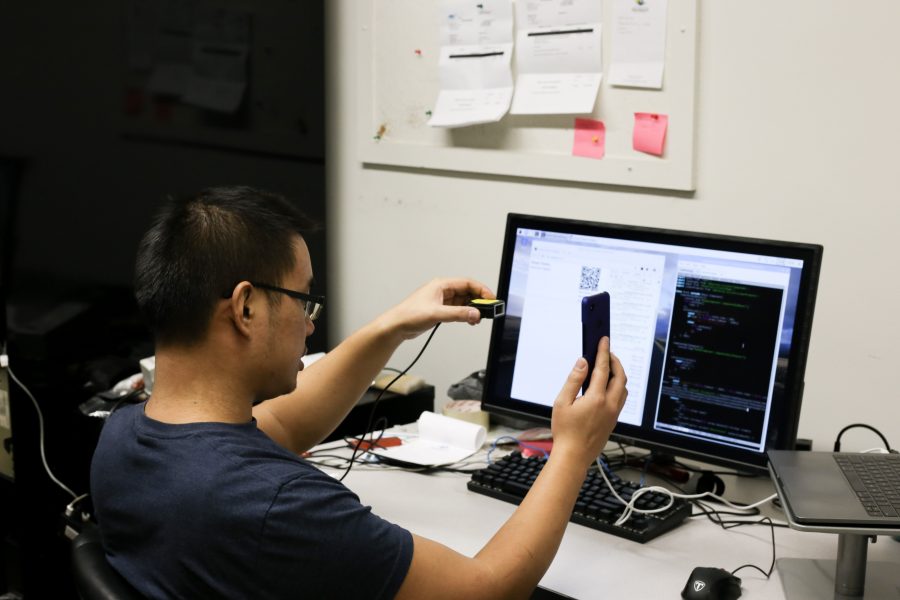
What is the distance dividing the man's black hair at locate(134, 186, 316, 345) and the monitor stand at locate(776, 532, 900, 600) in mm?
794

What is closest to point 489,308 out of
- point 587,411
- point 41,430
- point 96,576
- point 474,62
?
point 587,411

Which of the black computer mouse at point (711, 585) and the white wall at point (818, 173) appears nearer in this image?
the black computer mouse at point (711, 585)

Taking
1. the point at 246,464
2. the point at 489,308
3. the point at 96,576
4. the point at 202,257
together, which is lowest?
the point at 96,576

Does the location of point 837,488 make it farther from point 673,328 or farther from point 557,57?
point 557,57

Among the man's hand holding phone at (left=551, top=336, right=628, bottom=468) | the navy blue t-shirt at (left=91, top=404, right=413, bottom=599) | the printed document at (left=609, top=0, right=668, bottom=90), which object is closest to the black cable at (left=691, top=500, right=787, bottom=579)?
the man's hand holding phone at (left=551, top=336, right=628, bottom=468)

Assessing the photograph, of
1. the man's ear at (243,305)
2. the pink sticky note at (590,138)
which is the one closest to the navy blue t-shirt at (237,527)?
the man's ear at (243,305)

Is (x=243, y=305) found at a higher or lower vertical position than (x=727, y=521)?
higher

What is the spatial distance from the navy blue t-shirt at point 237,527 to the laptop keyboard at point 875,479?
61 cm

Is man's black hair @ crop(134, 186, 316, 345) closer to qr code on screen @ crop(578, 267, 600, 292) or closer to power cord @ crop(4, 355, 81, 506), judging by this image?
qr code on screen @ crop(578, 267, 600, 292)

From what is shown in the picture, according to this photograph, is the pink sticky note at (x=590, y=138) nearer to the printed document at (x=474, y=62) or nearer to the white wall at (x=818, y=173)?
the white wall at (x=818, y=173)

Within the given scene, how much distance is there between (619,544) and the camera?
147cm

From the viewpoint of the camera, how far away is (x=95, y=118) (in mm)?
2164

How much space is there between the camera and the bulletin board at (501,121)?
197 cm

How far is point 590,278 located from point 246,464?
0.78 metres
